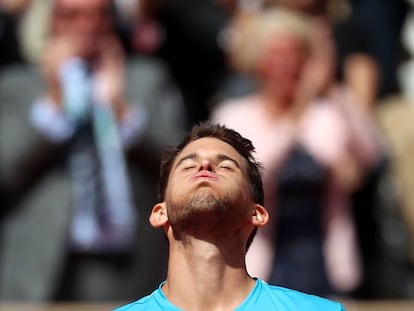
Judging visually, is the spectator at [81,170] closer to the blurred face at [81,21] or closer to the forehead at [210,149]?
the blurred face at [81,21]

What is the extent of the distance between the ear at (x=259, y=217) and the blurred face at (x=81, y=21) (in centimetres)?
381

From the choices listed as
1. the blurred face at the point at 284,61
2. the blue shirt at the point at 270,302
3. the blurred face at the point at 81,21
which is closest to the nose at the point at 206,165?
the blue shirt at the point at 270,302

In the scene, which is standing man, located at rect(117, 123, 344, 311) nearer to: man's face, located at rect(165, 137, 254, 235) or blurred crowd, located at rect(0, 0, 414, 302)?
man's face, located at rect(165, 137, 254, 235)

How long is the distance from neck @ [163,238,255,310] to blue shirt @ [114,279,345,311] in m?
0.03

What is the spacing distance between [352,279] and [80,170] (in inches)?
65.0

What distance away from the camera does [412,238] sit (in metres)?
8.21

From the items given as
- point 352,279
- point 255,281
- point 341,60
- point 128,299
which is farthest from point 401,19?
point 255,281

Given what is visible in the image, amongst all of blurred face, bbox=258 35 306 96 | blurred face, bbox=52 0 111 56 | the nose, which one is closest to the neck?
the nose

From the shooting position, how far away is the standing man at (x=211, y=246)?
374cm

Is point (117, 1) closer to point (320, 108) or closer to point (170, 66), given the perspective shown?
point (170, 66)

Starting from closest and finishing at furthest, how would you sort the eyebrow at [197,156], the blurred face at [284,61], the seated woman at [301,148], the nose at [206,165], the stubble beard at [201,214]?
the stubble beard at [201,214], the nose at [206,165], the eyebrow at [197,156], the seated woman at [301,148], the blurred face at [284,61]

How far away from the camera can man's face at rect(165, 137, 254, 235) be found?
373cm

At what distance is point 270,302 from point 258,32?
4003mm

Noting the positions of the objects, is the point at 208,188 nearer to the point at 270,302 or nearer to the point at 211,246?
the point at 211,246
